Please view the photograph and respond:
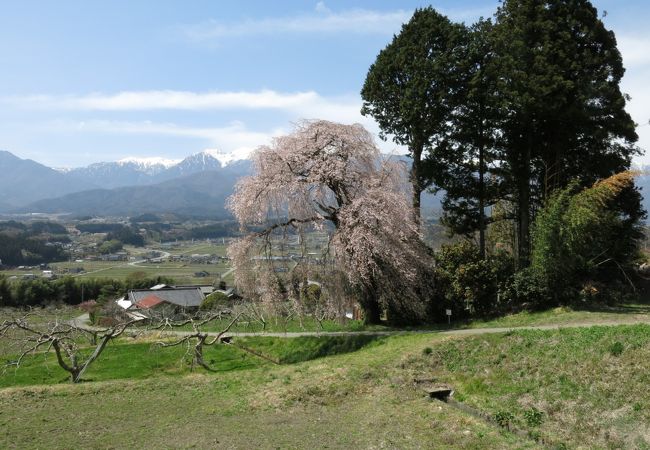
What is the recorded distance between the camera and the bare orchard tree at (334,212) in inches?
797

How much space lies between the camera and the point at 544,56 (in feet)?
72.2

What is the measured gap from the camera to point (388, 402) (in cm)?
1298

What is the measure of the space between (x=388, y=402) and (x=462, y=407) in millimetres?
1835

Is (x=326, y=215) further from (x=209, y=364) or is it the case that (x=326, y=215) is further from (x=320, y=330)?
(x=209, y=364)

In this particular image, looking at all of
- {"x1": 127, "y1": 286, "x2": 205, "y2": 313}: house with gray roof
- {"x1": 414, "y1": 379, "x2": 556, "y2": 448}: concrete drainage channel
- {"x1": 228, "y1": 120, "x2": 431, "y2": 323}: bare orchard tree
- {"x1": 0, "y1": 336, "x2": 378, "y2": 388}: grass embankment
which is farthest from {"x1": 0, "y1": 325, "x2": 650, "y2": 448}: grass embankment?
{"x1": 127, "y1": 286, "x2": 205, "y2": 313}: house with gray roof

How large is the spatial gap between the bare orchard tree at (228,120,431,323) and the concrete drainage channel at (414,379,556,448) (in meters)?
6.97

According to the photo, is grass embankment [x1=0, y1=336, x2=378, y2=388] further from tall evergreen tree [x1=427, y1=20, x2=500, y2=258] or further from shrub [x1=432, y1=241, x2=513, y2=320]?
tall evergreen tree [x1=427, y1=20, x2=500, y2=258]

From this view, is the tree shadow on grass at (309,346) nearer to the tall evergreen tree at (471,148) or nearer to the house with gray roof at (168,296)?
the tall evergreen tree at (471,148)

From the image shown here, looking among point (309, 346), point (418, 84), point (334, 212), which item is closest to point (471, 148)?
point (418, 84)

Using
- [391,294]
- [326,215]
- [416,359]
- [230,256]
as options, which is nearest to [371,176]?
[326,215]

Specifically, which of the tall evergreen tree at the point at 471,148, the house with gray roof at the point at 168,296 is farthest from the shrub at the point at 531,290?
the house with gray roof at the point at 168,296

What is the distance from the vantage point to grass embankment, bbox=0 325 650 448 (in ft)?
34.2

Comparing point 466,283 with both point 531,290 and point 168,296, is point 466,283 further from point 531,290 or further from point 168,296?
point 168,296

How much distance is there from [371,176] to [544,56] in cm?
909
